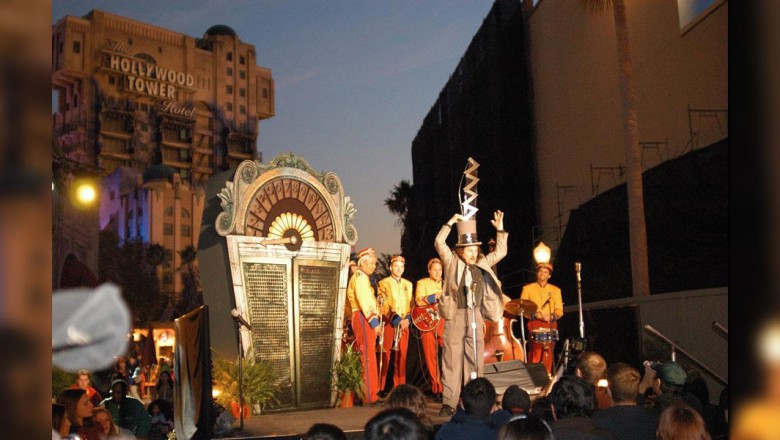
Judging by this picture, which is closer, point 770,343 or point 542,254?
point 770,343

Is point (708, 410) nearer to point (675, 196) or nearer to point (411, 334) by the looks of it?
point (411, 334)

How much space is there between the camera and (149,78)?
240 feet

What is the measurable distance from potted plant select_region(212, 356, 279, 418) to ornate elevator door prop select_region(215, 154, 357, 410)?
0.35 meters

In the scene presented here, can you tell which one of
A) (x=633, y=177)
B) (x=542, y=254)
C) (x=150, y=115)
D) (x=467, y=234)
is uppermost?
(x=150, y=115)

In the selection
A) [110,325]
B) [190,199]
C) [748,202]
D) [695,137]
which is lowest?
[110,325]

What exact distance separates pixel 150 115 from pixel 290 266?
2660 inches

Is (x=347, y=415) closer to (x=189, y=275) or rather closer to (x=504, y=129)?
(x=504, y=129)

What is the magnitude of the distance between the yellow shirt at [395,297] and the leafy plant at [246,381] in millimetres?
2449

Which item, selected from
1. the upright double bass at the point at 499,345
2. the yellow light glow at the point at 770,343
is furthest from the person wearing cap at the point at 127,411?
the yellow light glow at the point at 770,343

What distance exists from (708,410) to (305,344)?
6525 mm

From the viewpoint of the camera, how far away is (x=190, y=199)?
74500 millimetres

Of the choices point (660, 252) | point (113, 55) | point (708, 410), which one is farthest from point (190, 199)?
point (708, 410)

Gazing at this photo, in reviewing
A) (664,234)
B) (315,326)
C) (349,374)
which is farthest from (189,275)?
(349,374)

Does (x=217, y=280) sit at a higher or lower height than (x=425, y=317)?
higher
